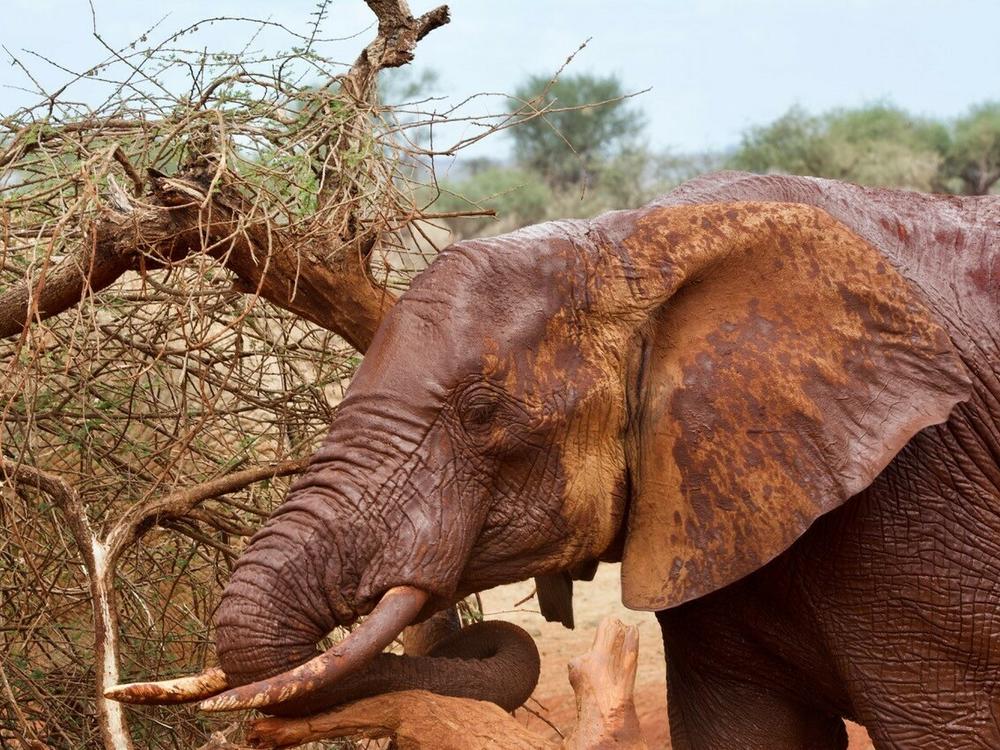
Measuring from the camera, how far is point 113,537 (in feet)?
11.6

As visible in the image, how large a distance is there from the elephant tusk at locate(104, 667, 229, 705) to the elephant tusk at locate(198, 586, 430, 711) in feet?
0.30

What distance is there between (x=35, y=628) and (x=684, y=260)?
2090 millimetres

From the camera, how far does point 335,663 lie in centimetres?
279

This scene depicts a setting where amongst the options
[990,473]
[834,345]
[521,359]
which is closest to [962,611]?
[990,473]

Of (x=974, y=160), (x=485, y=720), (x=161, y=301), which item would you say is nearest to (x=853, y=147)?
(x=974, y=160)

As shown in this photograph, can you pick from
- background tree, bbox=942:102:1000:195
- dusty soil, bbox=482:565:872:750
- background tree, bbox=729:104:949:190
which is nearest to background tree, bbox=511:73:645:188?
background tree, bbox=729:104:949:190

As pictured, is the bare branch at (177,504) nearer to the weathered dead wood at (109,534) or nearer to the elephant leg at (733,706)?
the weathered dead wood at (109,534)

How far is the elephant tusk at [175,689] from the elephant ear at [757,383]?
92 centimetres

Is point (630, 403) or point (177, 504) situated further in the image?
point (177, 504)

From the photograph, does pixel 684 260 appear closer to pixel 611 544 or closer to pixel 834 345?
pixel 834 345

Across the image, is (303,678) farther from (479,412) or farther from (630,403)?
(630,403)

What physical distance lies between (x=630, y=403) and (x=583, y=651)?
4.35 meters

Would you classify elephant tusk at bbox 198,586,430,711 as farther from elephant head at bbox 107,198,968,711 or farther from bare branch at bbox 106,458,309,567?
bare branch at bbox 106,458,309,567

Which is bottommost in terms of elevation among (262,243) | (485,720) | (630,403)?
(485,720)
